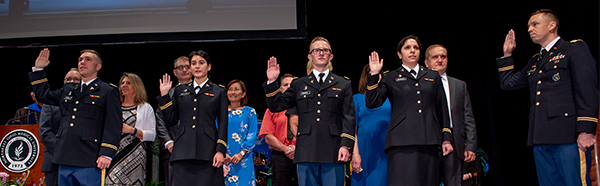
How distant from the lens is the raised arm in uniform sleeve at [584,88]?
2.66 m

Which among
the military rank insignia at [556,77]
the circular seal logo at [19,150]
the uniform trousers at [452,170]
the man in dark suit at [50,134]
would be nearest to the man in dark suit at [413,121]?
the uniform trousers at [452,170]

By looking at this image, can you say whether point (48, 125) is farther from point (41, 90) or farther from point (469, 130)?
point (469, 130)

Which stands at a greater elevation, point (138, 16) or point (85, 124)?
point (138, 16)

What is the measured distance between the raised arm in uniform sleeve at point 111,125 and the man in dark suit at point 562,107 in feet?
9.81

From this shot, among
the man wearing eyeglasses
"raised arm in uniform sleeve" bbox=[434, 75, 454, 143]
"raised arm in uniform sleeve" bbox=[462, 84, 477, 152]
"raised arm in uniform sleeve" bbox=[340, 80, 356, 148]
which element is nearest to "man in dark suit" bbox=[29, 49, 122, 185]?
the man wearing eyeglasses

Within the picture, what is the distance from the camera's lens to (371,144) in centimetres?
337

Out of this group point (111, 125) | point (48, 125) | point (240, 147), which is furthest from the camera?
point (48, 125)

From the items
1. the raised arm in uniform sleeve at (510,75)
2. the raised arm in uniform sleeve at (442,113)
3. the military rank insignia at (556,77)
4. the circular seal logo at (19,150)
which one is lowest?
the circular seal logo at (19,150)

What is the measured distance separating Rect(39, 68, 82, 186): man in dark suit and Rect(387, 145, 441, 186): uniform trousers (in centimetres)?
261

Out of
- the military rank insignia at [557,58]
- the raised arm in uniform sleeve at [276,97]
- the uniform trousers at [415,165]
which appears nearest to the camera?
the uniform trousers at [415,165]

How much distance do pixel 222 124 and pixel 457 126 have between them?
→ 1.84 metres

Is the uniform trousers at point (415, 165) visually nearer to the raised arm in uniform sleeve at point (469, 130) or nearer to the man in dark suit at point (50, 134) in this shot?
the raised arm in uniform sleeve at point (469, 130)

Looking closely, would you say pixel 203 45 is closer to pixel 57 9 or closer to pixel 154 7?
pixel 154 7

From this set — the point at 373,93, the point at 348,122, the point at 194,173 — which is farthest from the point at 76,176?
the point at 373,93
